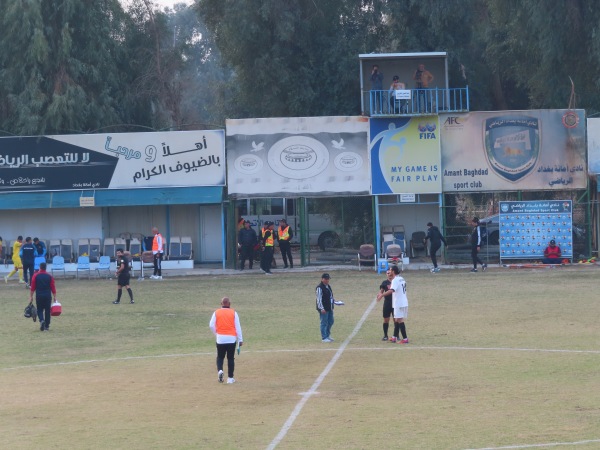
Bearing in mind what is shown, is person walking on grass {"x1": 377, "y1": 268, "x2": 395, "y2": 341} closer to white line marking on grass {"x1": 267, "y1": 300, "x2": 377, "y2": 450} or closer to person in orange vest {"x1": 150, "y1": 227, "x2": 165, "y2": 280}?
white line marking on grass {"x1": 267, "y1": 300, "x2": 377, "y2": 450}

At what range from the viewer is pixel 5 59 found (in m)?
48.1

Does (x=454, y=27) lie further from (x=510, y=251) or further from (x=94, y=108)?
(x=94, y=108)

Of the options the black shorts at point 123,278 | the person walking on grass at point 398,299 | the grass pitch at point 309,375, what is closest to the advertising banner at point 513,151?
the grass pitch at point 309,375

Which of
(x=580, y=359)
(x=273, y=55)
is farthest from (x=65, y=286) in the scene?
(x=580, y=359)

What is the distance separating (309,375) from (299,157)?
22.6m

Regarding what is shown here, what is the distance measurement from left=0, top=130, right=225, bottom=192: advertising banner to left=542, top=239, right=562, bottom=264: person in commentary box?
1297cm

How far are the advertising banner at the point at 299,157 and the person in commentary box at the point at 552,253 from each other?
291 inches

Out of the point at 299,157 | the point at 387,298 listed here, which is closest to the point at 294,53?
the point at 299,157

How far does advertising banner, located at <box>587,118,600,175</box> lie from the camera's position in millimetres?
39438

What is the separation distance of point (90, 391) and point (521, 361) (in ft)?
26.0

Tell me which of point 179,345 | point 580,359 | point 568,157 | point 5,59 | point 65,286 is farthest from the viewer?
point 5,59

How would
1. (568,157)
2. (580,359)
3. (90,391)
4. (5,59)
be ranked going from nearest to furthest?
1. (90,391)
2. (580,359)
3. (568,157)
4. (5,59)

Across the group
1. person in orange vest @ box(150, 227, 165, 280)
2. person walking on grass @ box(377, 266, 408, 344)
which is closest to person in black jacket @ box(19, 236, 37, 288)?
person in orange vest @ box(150, 227, 165, 280)

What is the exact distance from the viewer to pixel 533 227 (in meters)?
38.8
